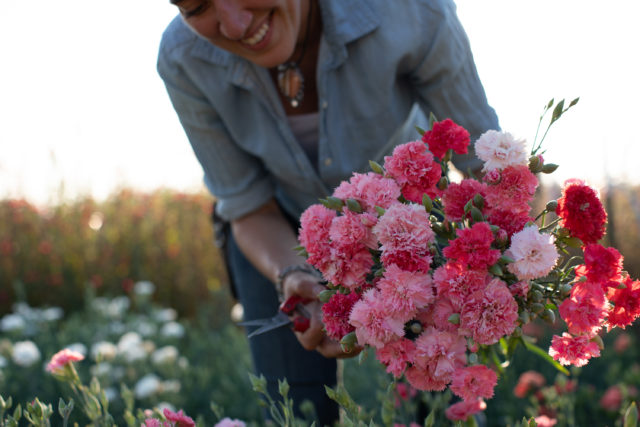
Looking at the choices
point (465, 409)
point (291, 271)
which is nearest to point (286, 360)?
point (291, 271)

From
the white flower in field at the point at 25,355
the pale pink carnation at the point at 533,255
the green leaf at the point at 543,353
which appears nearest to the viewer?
the pale pink carnation at the point at 533,255

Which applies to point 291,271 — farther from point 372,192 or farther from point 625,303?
point 625,303

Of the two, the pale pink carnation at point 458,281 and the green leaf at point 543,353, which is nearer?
the pale pink carnation at point 458,281

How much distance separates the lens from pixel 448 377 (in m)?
1.06

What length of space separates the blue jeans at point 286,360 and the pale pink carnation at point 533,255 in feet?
3.71

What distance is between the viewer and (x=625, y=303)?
1.07m

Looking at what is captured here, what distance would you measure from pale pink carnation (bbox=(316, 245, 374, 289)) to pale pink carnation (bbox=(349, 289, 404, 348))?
5 centimetres

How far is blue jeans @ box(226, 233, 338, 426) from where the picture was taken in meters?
2.03

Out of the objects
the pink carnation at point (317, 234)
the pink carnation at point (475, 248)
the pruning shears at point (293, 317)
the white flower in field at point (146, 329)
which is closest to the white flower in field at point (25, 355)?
the white flower in field at point (146, 329)

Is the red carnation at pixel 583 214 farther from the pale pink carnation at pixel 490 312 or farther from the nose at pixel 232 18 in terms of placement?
the nose at pixel 232 18

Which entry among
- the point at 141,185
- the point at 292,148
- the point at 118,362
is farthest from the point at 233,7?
the point at 141,185

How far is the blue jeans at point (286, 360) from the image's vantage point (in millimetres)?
2025

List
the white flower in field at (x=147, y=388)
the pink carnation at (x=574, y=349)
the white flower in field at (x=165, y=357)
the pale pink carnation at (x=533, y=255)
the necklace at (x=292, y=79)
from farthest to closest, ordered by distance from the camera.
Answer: the white flower in field at (x=165, y=357)
the white flower in field at (x=147, y=388)
the necklace at (x=292, y=79)
the pink carnation at (x=574, y=349)
the pale pink carnation at (x=533, y=255)

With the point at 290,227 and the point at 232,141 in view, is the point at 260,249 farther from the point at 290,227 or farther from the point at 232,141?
the point at 232,141
